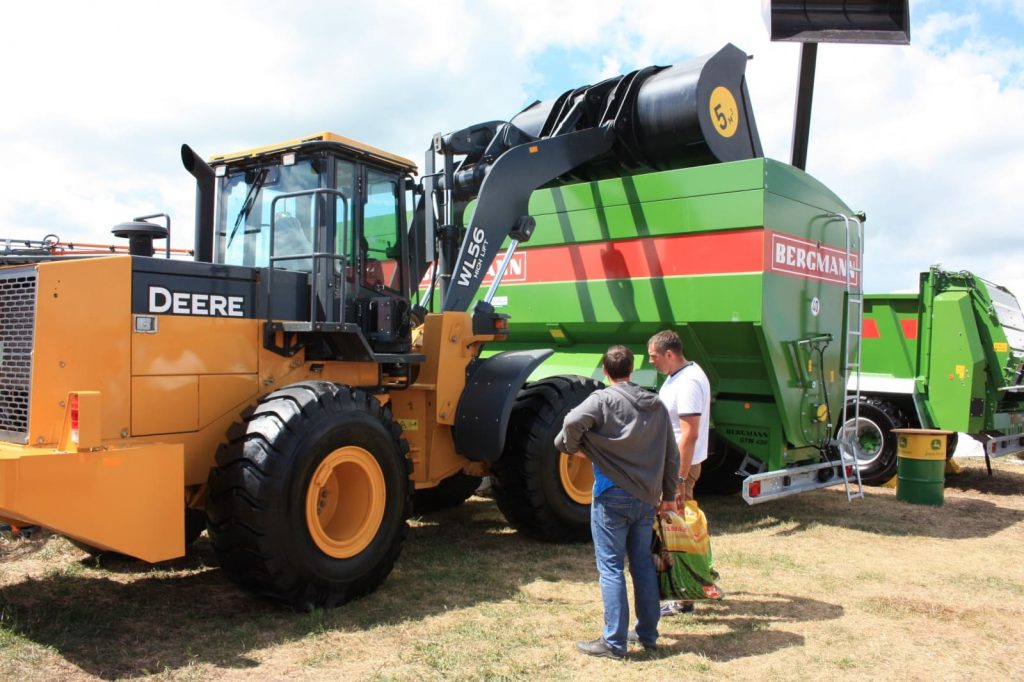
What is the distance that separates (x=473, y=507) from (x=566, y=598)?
3.10m

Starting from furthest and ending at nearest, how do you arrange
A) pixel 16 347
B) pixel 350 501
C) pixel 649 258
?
pixel 649 258 < pixel 350 501 < pixel 16 347

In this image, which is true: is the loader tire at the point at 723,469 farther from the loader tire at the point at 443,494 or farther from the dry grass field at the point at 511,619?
the loader tire at the point at 443,494

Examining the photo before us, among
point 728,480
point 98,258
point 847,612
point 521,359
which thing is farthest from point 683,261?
point 98,258

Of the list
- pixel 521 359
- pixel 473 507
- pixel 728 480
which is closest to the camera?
pixel 521 359

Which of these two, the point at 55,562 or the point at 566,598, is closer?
the point at 566,598

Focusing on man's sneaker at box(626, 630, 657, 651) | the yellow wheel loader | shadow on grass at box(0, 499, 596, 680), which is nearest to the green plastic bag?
man's sneaker at box(626, 630, 657, 651)

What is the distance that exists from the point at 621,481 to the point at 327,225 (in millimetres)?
2614

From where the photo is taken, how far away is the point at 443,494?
7.81 m

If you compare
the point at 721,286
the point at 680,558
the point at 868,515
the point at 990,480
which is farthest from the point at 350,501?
the point at 990,480

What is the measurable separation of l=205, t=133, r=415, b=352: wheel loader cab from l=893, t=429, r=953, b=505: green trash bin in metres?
5.65

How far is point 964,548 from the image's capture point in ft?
22.6

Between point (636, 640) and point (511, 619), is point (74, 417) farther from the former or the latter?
point (636, 640)

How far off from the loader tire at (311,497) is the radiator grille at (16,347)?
105 centimetres

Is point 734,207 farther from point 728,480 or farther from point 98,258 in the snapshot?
point 98,258
